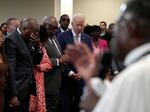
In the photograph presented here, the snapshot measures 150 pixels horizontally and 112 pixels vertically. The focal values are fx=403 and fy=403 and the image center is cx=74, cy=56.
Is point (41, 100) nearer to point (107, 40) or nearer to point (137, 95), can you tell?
point (107, 40)

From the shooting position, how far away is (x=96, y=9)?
42.5 ft

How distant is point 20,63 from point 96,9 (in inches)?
347

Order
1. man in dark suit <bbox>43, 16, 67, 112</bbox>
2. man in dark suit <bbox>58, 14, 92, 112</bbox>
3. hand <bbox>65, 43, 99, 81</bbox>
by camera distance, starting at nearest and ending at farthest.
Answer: hand <bbox>65, 43, 99, 81</bbox>
man in dark suit <bbox>43, 16, 67, 112</bbox>
man in dark suit <bbox>58, 14, 92, 112</bbox>

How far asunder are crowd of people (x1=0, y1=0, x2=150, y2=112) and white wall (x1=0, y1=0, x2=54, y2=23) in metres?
4.45

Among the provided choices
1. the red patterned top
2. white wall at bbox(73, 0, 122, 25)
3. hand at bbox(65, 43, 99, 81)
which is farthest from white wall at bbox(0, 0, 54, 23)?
hand at bbox(65, 43, 99, 81)

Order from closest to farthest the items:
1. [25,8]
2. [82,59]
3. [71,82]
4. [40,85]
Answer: [82,59] < [40,85] < [71,82] < [25,8]

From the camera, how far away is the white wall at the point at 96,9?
1277 centimetres

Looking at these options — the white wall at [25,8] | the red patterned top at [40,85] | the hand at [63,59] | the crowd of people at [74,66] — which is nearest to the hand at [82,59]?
the crowd of people at [74,66]

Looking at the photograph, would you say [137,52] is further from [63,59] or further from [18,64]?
[63,59]

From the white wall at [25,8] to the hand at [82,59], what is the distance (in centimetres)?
972

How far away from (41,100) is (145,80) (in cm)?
351

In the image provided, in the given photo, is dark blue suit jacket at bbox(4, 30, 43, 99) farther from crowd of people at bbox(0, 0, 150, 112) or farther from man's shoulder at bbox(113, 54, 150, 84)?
man's shoulder at bbox(113, 54, 150, 84)

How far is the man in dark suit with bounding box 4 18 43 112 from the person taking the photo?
169 inches

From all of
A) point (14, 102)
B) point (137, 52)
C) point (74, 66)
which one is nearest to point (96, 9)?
point (14, 102)
